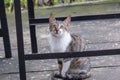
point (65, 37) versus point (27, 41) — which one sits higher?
point (65, 37)

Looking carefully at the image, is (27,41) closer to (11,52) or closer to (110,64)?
(11,52)

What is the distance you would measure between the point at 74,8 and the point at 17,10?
8.41 feet

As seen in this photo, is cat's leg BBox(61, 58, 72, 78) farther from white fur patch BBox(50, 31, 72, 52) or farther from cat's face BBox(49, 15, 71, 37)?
cat's face BBox(49, 15, 71, 37)

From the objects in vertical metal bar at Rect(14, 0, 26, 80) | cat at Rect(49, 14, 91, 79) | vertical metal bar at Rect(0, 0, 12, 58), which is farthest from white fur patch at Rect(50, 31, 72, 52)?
vertical metal bar at Rect(0, 0, 12, 58)

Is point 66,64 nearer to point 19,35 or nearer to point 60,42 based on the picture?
point 60,42

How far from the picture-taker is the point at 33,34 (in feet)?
13.5

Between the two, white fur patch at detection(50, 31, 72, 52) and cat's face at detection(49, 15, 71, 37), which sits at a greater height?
cat's face at detection(49, 15, 71, 37)

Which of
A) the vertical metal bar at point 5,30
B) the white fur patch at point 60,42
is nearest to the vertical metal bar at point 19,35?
the white fur patch at point 60,42

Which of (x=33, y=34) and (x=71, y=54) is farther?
(x=33, y=34)

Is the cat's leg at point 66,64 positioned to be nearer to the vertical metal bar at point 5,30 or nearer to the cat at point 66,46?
the cat at point 66,46

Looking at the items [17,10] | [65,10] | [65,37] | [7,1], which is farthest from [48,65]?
[7,1]

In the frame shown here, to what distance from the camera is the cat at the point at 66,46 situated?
336 centimetres

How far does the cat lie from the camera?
→ 3.36 m

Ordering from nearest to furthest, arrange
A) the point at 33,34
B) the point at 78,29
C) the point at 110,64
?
1. the point at 110,64
2. the point at 33,34
3. the point at 78,29
